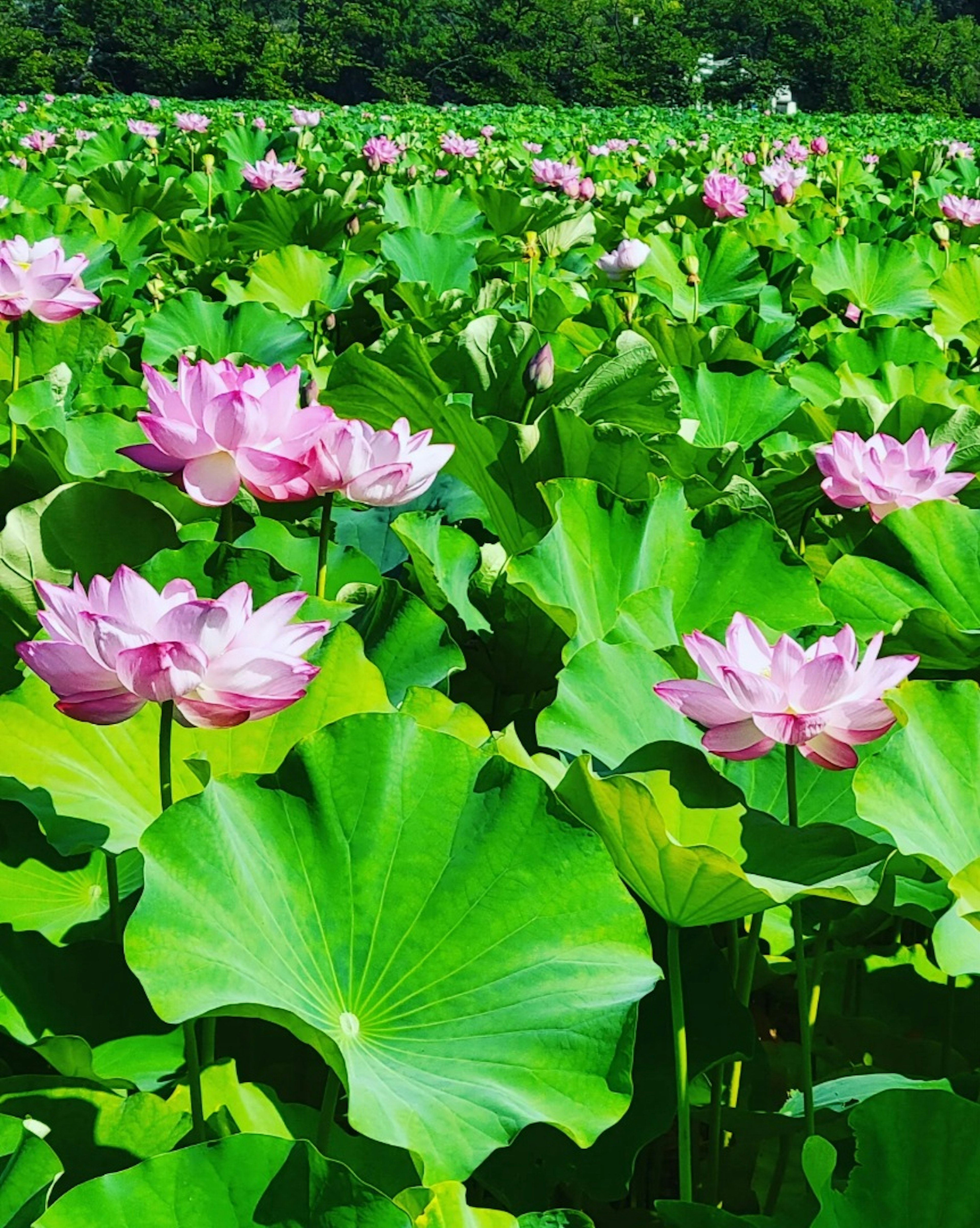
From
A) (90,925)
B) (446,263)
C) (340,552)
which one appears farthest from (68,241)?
(90,925)

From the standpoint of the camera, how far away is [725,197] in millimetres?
3400

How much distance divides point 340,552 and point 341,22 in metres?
40.9

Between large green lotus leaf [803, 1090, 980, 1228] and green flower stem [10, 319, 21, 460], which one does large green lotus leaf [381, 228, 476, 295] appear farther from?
large green lotus leaf [803, 1090, 980, 1228]

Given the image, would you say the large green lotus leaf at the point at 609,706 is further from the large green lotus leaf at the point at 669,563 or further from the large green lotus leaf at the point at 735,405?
the large green lotus leaf at the point at 735,405

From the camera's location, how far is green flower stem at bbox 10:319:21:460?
4.97 ft

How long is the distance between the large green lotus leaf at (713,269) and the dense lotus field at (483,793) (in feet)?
3.24

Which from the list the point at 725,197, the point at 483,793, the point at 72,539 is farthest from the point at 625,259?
the point at 483,793

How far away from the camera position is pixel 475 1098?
719 mm

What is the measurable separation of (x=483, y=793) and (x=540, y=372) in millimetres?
964

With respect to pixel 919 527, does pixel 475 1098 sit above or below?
below

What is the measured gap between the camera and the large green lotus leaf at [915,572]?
128 centimetres

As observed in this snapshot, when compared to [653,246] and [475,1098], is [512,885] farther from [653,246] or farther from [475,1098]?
[653,246]

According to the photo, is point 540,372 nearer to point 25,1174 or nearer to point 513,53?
point 25,1174

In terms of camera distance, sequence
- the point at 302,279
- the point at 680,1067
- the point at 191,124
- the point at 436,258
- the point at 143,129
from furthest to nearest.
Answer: the point at 191,124, the point at 143,129, the point at 436,258, the point at 302,279, the point at 680,1067
